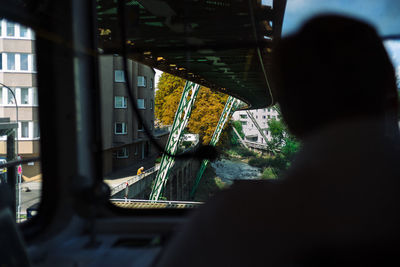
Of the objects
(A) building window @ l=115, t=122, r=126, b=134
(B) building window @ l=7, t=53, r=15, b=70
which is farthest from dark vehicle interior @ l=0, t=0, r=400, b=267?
(B) building window @ l=7, t=53, r=15, b=70

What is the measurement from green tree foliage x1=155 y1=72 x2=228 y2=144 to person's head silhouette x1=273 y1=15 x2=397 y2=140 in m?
11.1

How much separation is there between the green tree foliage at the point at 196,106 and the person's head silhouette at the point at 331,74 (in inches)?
435

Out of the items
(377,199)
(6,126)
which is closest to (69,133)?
(377,199)

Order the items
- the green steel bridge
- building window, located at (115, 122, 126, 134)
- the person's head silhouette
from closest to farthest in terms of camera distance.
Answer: the person's head silhouette, the green steel bridge, building window, located at (115, 122, 126, 134)

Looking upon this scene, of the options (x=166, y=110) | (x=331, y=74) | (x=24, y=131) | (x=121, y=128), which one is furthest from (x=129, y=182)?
(x=166, y=110)

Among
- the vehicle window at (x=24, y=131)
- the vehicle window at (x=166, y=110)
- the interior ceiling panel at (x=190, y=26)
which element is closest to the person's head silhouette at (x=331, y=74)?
the vehicle window at (x=166, y=110)

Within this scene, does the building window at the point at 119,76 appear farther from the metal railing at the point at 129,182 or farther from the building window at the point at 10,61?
the building window at the point at 10,61

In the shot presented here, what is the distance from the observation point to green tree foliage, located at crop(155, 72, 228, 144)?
40.7 ft

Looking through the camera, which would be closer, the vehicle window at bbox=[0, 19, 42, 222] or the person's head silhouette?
the person's head silhouette

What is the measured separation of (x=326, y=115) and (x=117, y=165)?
1.55m

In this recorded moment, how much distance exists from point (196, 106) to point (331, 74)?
549 inches

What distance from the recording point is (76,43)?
1538 mm

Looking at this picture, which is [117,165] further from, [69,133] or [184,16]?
[184,16]

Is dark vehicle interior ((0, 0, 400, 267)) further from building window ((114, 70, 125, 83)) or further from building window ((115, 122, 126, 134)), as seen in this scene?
building window ((115, 122, 126, 134))
